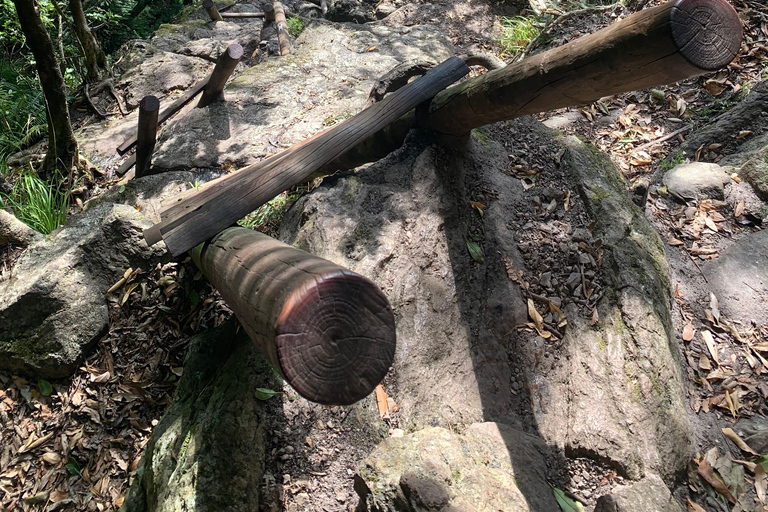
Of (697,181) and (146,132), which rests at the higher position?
(146,132)

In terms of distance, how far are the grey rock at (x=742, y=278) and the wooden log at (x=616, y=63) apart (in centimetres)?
214

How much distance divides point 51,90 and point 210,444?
3753 millimetres

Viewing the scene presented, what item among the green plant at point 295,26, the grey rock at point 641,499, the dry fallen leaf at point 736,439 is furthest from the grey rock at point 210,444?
the green plant at point 295,26

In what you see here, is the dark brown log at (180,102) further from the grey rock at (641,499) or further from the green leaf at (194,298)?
the grey rock at (641,499)

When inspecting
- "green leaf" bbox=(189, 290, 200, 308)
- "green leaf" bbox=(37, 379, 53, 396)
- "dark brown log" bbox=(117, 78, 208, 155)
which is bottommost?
"green leaf" bbox=(37, 379, 53, 396)

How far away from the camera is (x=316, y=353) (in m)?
1.58

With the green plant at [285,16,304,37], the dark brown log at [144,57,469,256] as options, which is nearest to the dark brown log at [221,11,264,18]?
the green plant at [285,16,304,37]

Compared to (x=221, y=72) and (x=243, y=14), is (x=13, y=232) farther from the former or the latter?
(x=243, y=14)

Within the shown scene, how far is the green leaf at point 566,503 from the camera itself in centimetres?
243

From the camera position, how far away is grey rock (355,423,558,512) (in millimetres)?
2121

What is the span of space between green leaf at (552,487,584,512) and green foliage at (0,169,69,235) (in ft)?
15.3

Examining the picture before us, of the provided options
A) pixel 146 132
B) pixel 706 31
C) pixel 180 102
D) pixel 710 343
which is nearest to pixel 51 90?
pixel 146 132

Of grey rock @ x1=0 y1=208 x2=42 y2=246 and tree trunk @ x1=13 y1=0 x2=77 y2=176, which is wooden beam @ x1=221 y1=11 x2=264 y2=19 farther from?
grey rock @ x1=0 y1=208 x2=42 y2=246

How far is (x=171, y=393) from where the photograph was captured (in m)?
3.37
